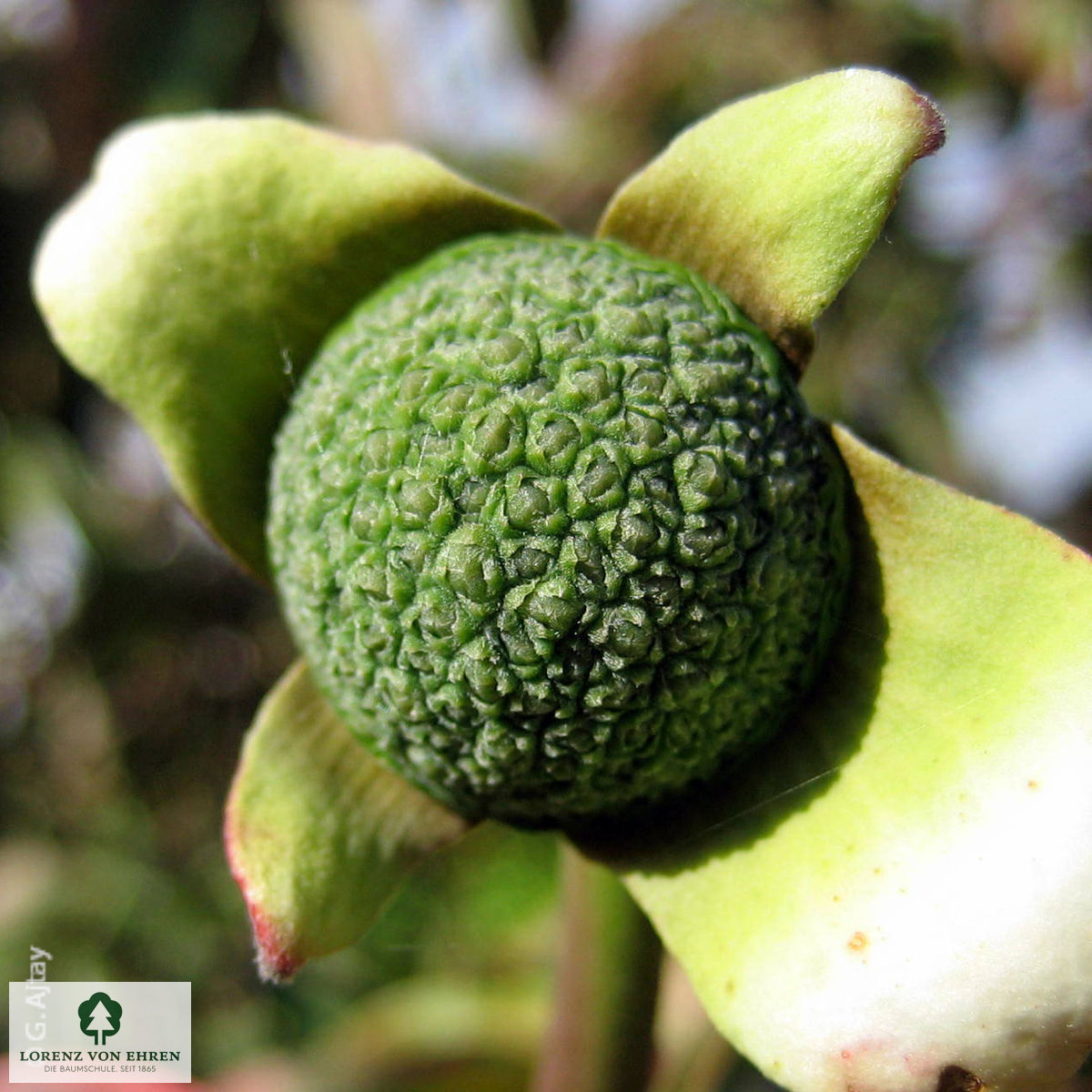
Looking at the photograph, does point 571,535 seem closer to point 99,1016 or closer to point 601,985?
point 601,985

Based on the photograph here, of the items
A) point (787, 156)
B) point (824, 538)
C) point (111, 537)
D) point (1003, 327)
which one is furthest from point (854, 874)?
point (1003, 327)

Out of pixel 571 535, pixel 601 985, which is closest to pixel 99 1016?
pixel 601 985

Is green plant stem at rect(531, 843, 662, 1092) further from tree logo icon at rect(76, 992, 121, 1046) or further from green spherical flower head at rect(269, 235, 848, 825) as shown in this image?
tree logo icon at rect(76, 992, 121, 1046)

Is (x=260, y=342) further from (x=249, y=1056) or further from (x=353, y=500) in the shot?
(x=249, y=1056)

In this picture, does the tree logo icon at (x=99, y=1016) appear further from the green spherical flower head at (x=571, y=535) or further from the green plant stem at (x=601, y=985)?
the green spherical flower head at (x=571, y=535)

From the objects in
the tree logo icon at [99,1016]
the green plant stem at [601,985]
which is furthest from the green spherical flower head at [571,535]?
the tree logo icon at [99,1016]

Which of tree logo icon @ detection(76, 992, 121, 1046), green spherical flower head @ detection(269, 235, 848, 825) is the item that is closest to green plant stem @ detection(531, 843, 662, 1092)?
green spherical flower head @ detection(269, 235, 848, 825)

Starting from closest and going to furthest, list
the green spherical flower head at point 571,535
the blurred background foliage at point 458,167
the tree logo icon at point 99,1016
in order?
the green spherical flower head at point 571,535 < the tree logo icon at point 99,1016 < the blurred background foliage at point 458,167
